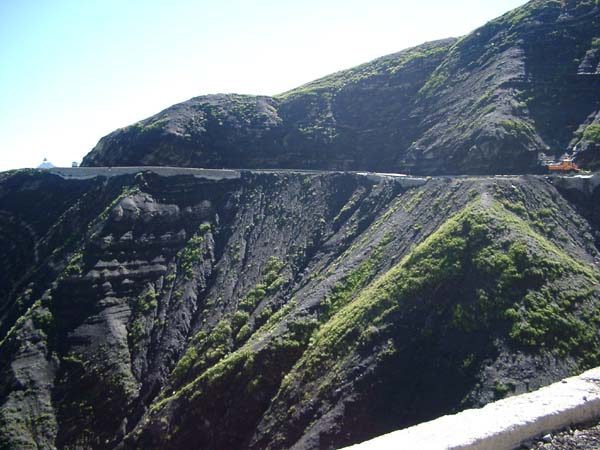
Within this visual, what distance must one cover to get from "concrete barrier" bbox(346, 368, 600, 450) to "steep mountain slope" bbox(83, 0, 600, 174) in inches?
1271

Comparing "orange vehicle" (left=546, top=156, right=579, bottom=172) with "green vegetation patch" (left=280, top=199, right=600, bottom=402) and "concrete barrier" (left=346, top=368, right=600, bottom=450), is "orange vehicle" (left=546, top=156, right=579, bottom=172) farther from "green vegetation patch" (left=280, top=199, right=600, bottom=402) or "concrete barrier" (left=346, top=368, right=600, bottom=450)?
"concrete barrier" (left=346, top=368, right=600, bottom=450)

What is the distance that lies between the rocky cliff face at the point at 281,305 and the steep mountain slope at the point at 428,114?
569 cm

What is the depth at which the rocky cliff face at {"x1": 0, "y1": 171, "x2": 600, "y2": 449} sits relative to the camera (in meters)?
23.1

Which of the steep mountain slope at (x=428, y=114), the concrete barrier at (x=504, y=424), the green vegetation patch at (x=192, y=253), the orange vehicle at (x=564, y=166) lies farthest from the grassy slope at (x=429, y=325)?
the steep mountain slope at (x=428, y=114)

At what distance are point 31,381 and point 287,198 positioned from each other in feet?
88.5

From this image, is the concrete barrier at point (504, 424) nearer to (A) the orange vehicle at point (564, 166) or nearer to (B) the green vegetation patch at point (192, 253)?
(A) the orange vehicle at point (564, 166)

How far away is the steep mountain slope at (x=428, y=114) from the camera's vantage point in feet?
140

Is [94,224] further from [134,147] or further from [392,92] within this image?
[392,92]

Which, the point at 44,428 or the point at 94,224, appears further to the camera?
the point at 94,224

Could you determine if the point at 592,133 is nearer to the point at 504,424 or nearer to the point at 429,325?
the point at 429,325

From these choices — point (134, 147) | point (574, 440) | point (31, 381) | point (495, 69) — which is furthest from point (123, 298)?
point (495, 69)

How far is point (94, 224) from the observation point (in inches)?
1937

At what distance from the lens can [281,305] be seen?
37906mm

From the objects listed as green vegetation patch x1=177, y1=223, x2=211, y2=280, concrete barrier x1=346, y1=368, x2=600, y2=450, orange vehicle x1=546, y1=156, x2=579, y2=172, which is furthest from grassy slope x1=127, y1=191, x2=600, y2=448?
green vegetation patch x1=177, y1=223, x2=211, y2=280
